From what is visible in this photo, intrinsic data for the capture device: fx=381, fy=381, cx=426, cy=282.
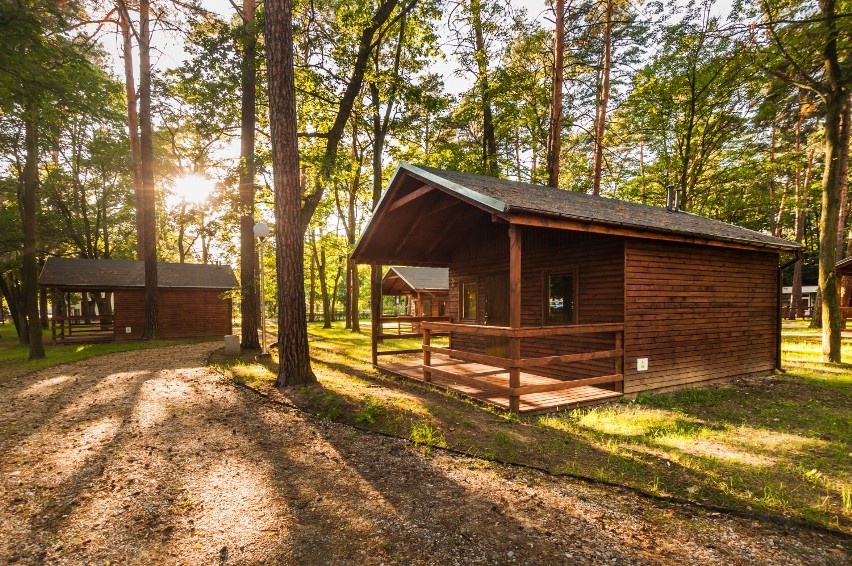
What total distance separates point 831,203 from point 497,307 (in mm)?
→ 9939

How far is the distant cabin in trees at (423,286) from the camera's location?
26.0m

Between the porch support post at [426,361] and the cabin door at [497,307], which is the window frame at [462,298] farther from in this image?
the porch support post at [426,361]

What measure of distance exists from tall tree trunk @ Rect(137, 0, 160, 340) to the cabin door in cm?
1591

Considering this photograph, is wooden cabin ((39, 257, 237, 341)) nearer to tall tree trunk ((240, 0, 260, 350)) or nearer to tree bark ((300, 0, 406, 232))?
tall tree trunk ((240, 0, 260, 350))

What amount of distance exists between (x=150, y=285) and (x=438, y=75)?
657 inches

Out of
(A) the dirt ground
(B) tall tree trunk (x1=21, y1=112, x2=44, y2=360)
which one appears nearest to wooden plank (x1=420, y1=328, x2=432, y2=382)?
(A) the dirt ground

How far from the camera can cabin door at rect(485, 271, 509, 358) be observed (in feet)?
34.8

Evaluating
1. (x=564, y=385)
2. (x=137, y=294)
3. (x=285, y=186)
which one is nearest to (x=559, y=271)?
(x=564, y=385)

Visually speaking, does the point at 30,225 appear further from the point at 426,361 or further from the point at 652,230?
the point at 652,230

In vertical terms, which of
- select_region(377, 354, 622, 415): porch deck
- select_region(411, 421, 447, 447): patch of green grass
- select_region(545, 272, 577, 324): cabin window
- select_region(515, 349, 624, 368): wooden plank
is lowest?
select_region(377, 354, 622, 415): porch deck

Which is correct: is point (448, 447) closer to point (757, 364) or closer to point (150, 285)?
point (757, 364)

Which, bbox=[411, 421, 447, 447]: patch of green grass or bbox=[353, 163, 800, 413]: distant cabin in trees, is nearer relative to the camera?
bbox=[411, 421, 447, 447]: patch of green grass

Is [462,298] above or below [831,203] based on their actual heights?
below

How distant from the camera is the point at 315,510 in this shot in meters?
3.46
